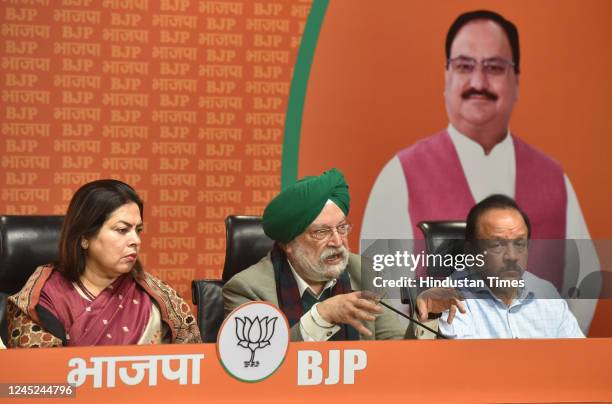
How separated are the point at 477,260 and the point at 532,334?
0.78 ft

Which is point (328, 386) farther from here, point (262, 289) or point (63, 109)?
point (63, 109)

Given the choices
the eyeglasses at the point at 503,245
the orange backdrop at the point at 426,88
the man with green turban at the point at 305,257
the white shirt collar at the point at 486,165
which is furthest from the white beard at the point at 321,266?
the white shirt collar at the point at 486,165

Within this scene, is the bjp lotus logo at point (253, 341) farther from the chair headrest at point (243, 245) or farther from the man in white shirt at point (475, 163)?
the man in white shirt at point (475, 163)

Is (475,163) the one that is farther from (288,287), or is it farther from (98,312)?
(98,312)

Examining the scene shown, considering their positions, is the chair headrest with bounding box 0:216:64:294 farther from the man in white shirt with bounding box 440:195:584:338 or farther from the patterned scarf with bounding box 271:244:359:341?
the man in white shirt with bounding box 440:195:584:338

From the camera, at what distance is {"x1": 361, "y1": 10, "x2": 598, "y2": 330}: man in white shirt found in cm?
423

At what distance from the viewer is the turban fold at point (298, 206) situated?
2.17 m

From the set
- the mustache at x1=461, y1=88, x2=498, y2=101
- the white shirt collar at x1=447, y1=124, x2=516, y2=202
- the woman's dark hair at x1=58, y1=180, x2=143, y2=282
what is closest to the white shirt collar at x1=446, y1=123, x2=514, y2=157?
the white shirt collar at x1=447, y1=124, x2=516, y2=202

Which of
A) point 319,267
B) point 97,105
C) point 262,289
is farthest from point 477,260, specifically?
point 97,105

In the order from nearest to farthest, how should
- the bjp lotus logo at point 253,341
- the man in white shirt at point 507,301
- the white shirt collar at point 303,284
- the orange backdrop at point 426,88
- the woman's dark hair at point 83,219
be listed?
the bjp lotus logo at point 253,341, the man in white shirt at point 507,301, the woman's dark hair at point 83,219, the white shirt collar at point 303,284, the orange backdrop at point 426,88

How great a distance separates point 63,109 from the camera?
3863 millimetres

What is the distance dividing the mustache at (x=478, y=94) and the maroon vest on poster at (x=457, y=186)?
A: 0.23 meters

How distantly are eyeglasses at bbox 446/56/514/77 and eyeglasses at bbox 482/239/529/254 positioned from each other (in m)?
2.42

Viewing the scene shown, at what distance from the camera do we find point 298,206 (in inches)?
85.3
